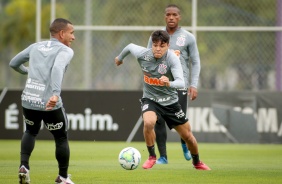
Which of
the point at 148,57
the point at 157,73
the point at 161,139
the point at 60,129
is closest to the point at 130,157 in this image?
the point at 157,73


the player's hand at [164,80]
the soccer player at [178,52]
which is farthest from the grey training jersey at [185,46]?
the player's hand at [164,80]

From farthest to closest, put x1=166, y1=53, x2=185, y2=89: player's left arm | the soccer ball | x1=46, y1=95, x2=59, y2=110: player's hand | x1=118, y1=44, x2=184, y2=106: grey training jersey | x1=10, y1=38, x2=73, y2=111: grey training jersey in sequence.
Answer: x1=118, y1=44, x2=184, y2=106: grey training jersey → the soccer ball → x1=166, y1=53, x2=185, y2=89: player's left arm → x1=10, y1=38, x2=73, y2=111: grey training jersey → x1=46, y1=95, x2=59, y2=110: player's hand

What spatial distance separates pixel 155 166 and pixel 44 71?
3.33 meters

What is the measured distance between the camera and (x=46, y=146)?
57.2 ft

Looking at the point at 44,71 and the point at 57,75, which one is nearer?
the point at 57,75

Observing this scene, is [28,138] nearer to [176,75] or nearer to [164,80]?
[164,80]

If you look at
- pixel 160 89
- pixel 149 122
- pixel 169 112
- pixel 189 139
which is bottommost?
pixel 189 139

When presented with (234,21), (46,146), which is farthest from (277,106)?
(46,146)

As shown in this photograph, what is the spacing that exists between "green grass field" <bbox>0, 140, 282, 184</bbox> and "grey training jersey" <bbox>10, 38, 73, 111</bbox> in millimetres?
1072

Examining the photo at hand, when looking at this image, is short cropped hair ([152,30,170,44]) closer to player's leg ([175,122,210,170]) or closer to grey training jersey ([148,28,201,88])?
player's leg ([175,122,210,170])

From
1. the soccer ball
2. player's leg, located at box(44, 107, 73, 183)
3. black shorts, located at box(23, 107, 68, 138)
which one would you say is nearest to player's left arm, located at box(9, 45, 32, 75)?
black shorts, located at box(23, 107, 68, 138)

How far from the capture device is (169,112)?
1182cm

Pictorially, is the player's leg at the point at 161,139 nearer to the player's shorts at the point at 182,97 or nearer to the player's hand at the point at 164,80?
the player's shorts at the point at 182,97

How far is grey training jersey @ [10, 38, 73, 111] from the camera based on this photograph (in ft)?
31.7
